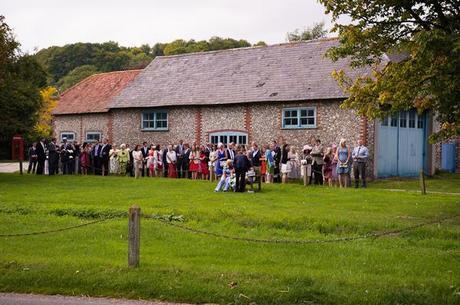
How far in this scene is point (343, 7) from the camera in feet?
53.3

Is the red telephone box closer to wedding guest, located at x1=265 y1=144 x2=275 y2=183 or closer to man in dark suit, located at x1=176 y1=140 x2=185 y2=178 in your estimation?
man in dark suit, located at x1=176 y1=140 x2=185 y2=178

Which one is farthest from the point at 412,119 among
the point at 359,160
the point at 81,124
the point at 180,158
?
the point at 81,124

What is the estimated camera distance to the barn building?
96.6ft

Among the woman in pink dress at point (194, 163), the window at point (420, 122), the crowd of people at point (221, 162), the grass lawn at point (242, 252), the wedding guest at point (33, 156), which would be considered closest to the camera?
the grass lawn at point (242, 252)

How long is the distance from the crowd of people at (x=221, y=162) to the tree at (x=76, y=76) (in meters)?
51.3

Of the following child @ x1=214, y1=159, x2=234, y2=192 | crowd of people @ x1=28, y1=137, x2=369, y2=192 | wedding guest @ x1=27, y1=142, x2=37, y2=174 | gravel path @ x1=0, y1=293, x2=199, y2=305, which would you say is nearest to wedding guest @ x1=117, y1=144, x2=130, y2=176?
crowd of people @ x1=28, y1=137, x2=369, y2=192

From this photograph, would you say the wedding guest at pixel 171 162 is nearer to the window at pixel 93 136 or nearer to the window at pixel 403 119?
the window at pixel 93 136

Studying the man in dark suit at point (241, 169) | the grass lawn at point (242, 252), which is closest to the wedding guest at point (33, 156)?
the grass lawn at point (242, 252)

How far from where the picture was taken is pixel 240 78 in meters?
34.0

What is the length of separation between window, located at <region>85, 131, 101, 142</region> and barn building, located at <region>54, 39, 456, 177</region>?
7cm

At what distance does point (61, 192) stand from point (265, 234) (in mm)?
10542

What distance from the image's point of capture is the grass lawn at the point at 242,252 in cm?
944

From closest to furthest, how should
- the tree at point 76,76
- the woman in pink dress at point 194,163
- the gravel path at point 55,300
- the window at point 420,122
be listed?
1. the gravel path at point 55,300
2. the woman in pink dress at point 194,163
3. the window at point 420,122
4. the tree at point 76,76

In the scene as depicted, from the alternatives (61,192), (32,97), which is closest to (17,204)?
(61,192)
